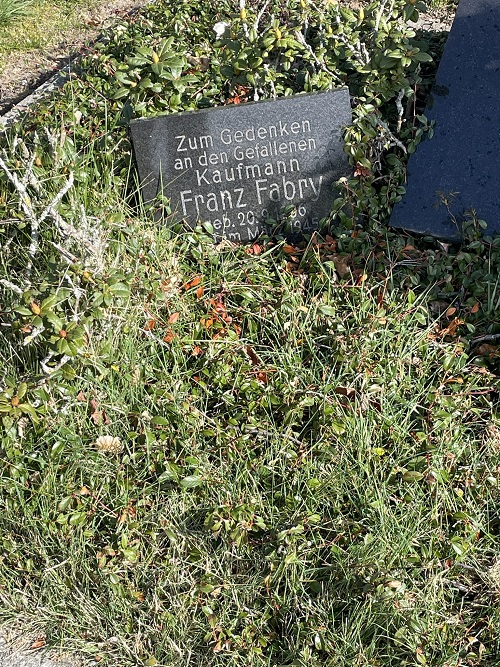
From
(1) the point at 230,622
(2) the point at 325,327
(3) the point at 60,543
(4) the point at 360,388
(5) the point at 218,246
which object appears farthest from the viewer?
(5) the point at 218,246

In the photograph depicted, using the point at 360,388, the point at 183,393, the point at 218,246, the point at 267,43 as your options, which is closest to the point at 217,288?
the point at 218,246

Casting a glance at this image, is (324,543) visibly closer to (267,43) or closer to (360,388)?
(360,388)

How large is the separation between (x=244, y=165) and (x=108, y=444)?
1.56m

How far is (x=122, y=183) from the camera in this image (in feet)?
Result: 11.4

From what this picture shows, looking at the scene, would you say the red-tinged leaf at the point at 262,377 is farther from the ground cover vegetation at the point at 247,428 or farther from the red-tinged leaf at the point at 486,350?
the red-tinged leaf at the point at 486,350

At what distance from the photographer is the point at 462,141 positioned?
348 cm

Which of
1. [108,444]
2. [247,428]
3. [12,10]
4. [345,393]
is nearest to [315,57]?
[345,393]

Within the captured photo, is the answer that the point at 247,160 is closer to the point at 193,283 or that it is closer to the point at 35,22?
the point at 193,283

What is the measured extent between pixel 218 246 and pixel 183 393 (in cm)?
93

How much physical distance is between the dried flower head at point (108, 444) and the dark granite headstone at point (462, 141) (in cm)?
169

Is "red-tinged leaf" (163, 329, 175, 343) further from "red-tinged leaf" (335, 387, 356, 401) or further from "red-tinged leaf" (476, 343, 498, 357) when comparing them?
"red-tinged leaf" (476, 343, 498, 357)

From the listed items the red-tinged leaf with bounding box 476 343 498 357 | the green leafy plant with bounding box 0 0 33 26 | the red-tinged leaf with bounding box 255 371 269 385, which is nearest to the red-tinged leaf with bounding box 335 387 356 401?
the red-tinged leaf with bounding box 255 371 269 385

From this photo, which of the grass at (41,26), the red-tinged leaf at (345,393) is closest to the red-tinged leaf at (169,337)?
the red-tinged leaf at (345,393)

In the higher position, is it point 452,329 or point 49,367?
point 49,367
